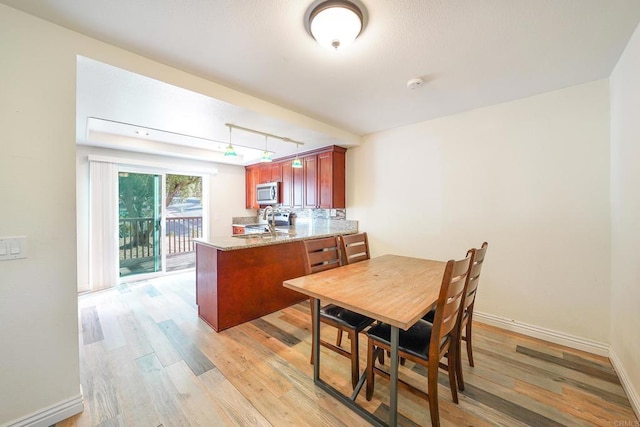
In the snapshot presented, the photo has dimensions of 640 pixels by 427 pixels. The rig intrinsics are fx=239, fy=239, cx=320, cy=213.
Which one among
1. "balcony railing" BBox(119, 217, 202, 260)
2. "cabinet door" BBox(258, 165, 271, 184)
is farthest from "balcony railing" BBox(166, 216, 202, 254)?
"cabinet door" BBox(258, 165, 271, 184)

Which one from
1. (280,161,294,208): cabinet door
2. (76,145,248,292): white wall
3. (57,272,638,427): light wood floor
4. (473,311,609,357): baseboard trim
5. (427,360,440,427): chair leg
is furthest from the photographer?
(280,161,294,208): cabinet door

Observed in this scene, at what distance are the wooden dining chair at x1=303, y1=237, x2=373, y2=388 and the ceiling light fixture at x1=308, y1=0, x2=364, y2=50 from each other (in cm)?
144

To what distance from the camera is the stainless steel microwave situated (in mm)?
4754

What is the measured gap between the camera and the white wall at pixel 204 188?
366cm

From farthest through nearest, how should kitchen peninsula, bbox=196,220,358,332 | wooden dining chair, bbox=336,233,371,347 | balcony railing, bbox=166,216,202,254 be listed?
balcony railing, bbox=166,216,202,254
kitchen peninsula, bbox=196,220,358,332
wooden dining chair, bbox=336,233,371,347

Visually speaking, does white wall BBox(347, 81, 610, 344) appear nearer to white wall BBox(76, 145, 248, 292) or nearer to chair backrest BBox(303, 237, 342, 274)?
chair backrest BBox(303, 237, 342, 274)

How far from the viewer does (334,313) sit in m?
1.86

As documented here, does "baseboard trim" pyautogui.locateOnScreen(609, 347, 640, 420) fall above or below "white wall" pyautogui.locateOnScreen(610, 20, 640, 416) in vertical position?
below

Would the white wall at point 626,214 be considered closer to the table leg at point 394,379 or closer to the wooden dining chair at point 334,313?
the table leg at point 394,379

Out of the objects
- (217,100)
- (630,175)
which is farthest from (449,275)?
(217,100)

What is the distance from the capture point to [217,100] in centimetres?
221

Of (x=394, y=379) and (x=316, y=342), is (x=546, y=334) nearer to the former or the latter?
(x=394, y=379)

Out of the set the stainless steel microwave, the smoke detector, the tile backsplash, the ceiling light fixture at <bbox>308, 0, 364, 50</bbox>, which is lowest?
the tile backsplash

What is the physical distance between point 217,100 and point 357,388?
Result: 102 inches
